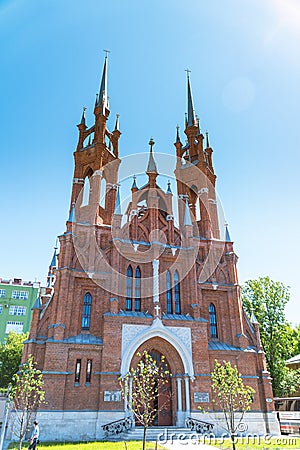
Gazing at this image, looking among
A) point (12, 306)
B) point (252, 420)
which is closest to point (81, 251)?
point (252, 420)

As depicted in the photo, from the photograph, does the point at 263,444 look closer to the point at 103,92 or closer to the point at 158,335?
the point at 158,335

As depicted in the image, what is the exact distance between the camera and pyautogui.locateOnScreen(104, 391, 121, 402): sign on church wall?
20297 mm

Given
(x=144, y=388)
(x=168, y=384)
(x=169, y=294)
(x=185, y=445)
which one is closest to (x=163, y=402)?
(x=168, y=384)

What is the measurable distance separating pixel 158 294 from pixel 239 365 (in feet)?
24.3

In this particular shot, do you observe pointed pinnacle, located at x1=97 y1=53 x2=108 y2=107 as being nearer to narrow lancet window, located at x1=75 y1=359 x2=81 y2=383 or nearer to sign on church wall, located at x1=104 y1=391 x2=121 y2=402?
narrow lancet window, located at x1=75 y1=359 x2=81 y2=383

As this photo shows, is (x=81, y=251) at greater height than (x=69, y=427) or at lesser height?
greater

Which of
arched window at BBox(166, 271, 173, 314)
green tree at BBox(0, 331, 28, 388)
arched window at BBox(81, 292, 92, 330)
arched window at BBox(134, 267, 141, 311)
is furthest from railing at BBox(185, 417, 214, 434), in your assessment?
green tree at BBox(0, 331, 28, 388)

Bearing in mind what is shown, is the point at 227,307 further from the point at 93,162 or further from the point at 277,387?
the point at 93,162

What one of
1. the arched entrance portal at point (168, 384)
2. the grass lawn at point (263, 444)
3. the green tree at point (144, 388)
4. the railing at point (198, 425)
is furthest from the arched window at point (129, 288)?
the grass lawn at point (263, 444)

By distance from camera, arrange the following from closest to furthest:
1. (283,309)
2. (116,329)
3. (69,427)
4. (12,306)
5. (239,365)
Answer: (69,427), (116,329), (239,365), (283,309), (12,306)

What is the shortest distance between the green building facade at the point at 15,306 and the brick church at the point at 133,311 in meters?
25.2

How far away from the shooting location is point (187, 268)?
2597 cm

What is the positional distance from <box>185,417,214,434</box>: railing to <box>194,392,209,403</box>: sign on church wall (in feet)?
3.89

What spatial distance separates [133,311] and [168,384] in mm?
5255
